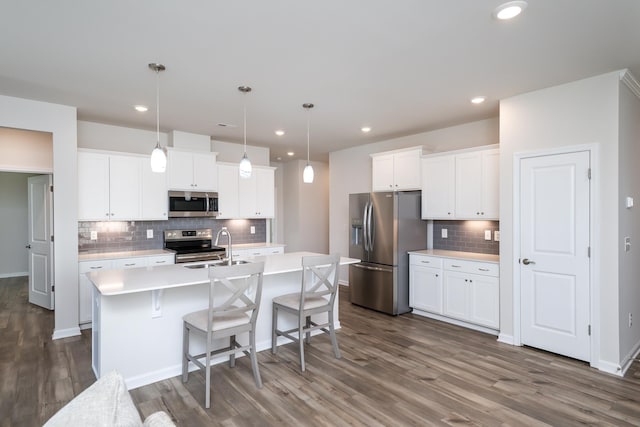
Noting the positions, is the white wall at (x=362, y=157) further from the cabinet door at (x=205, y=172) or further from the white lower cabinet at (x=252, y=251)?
the cabinet door at (x=205, y=172)

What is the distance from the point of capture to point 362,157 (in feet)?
21.1

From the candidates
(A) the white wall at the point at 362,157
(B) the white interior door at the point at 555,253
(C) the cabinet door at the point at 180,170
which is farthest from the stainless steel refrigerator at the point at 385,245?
(C) the cabinet door at the point at 180,170

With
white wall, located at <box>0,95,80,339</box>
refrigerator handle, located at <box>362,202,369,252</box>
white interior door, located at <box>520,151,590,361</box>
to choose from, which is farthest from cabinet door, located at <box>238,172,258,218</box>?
white interior door, located at <box>520,151,590,361</box>

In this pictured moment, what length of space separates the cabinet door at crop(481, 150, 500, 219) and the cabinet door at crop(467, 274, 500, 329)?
0.79 m

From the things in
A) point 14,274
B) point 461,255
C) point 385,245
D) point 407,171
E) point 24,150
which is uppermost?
point 24,150

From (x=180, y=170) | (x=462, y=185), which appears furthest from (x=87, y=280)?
(x=462, y=185)

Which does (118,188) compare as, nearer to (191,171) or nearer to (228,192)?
(191,171)

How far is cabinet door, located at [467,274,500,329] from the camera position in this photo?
13.3 ft

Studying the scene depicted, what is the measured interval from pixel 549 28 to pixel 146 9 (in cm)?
263

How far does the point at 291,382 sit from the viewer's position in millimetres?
2971

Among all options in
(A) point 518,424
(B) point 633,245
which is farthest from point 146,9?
(B) point 633,245

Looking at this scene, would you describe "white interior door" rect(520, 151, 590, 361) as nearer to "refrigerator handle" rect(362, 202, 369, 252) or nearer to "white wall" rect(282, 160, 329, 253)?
"refrigerator handle" rect(362, 202, 369, 252)

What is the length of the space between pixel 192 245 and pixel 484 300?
4161mm

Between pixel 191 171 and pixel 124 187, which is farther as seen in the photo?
pixel 191 171
